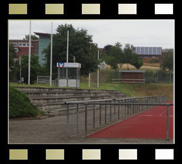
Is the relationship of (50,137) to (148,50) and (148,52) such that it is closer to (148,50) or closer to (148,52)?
(148,50)

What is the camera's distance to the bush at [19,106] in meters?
14.6

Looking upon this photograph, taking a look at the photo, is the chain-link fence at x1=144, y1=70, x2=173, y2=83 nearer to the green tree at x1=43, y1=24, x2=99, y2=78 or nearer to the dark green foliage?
the dark green foliage

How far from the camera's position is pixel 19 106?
14789mm

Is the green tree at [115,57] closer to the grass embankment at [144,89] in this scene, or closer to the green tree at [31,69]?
the green tree at [31,69]

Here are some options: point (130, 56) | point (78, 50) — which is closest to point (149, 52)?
point (130, 56)

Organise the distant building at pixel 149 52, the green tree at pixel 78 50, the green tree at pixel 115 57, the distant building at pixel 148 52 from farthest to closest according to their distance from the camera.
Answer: the distant building at pixel 148 52, the distant building at pixel 149 52, the green tree at pixel 115 57, the green tree at pixel 78 50

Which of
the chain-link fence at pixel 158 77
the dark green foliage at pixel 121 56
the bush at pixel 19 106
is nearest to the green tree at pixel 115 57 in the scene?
the dark green foliage at pixel 121 56

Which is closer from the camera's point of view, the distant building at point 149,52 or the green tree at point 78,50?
the green tree at point 78,50

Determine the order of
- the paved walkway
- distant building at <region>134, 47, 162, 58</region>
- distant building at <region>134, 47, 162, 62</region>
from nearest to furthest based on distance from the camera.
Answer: the paved walkway < distant building at <region>134, 47, 162, 62</region> < distant building at <region>134, 47, 162, 58</region>

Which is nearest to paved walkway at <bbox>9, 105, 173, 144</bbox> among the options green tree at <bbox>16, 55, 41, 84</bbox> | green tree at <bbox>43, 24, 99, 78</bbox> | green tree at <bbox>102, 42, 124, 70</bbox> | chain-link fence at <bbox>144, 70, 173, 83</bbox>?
green tree at <bbox>43, 24, 99, 78</bbox>

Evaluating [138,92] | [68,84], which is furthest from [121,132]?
[138,92]

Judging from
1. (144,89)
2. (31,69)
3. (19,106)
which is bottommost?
(144,89)

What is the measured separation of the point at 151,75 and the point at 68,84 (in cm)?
2817

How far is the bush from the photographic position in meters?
14.6
